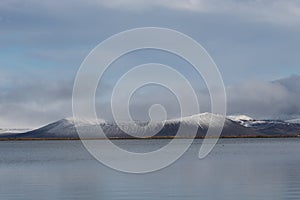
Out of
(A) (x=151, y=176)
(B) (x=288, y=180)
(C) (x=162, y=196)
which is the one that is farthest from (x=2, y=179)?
(B) (x=288, y=180)

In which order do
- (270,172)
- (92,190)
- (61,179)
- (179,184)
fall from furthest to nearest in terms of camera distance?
(270,172)
(61,179)
(179,184)
(92,190)

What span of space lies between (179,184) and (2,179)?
1765 cm

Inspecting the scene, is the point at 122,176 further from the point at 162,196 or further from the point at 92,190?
the point at 162,196

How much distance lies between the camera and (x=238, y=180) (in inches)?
1932

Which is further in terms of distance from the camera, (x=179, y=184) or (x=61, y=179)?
(x=61, y=179)

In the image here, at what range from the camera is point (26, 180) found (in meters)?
53.4

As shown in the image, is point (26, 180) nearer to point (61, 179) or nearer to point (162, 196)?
point (61, 179)

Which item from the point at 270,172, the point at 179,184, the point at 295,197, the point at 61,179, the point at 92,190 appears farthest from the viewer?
the point at 270,172

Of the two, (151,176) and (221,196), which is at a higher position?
(151,176)

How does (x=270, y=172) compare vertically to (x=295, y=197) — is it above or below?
above

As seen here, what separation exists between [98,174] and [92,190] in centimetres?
1453

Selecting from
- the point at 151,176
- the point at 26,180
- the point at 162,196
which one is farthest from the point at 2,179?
the point at 162,196

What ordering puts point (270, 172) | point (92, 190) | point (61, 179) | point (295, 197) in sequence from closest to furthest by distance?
point (295, 197)
point (92, 190)
point (61, 179)
point (270, 172)

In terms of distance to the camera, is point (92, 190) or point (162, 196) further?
point (92, 190)
